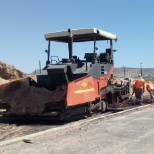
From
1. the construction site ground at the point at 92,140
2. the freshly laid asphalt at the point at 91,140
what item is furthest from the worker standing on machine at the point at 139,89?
the freshly laid asphalt at the point at 91,140

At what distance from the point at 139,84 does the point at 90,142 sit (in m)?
8.79

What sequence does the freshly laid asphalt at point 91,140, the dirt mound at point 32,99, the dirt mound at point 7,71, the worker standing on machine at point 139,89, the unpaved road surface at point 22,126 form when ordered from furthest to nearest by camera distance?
the dirt mound at point 7,71
the worker standing on machine at point 139,89
the dirt mound at point 32,99
the unpaved road surface at point 22,126
the freshly laid asphalt at point 91,140

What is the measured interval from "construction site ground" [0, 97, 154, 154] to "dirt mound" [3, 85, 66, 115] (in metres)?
1.27

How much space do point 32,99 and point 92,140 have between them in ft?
10.9

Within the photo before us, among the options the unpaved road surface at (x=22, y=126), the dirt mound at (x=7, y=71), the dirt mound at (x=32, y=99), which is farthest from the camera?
the dirt mound at (x=7, y=71)

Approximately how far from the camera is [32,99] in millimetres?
9906

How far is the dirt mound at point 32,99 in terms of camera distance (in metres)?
9.77

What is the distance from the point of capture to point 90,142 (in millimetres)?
6910

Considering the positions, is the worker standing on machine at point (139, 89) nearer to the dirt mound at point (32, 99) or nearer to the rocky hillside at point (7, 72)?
the dirt mound at point (32, 99)

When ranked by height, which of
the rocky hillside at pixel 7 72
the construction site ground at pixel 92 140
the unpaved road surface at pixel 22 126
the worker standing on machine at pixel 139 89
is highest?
the rocky hillside at pixel 7 72

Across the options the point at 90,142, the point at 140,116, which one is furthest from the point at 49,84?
the point at 90,142

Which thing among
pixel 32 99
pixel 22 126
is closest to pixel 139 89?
pixel 32 99

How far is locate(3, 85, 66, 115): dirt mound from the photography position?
9766 mm

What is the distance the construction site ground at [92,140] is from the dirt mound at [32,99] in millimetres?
1270
